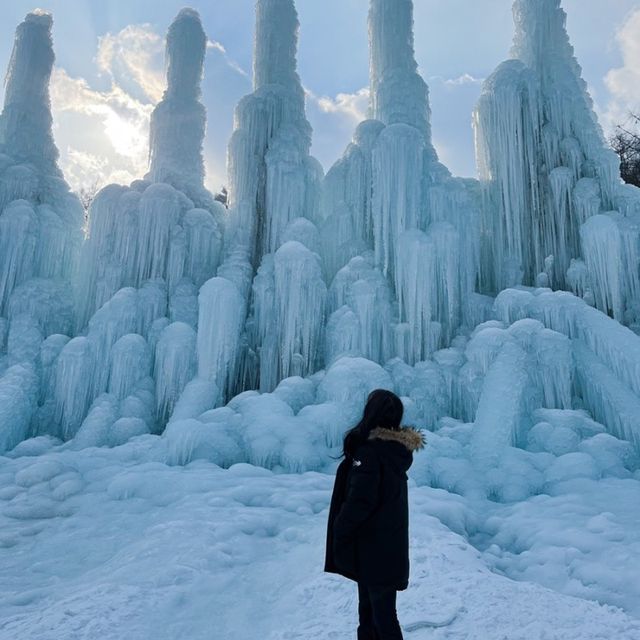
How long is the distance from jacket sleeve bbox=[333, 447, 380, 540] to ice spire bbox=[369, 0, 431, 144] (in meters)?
12.3

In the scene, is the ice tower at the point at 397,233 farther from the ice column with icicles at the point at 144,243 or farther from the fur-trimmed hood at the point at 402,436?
the fur-trimmed hood at the point at 402,436

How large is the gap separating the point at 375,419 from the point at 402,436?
0.15 metres

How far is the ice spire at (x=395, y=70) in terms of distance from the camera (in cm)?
1372

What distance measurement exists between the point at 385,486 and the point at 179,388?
8.66 metres

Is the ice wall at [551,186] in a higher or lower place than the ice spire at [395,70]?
lower

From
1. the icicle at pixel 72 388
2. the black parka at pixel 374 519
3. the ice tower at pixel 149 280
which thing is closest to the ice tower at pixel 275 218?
the ice tower at pixel 149 280

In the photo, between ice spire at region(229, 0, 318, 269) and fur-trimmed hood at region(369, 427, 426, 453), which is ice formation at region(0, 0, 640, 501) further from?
fur-trimmed hood at region(369, 427, 426, 453)

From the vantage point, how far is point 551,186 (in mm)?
12516

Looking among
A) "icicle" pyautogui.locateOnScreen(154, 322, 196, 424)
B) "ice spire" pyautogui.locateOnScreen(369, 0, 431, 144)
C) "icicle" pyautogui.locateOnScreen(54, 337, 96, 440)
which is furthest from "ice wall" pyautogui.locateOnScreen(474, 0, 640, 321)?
"icicle" pyautogui.locateOnScreen(54, 337, 96, 440)

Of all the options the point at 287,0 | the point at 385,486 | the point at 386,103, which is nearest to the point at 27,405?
the point at 385,486

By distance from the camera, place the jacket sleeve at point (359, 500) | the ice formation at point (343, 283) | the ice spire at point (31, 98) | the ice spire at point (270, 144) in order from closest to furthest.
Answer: the jacket sleeve at point (359, 500)
the ice formation at point (343, 283)
the ice spire at point (270, 144)
the ice spire at point (31, 98)

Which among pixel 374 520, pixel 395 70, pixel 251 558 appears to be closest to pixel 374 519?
pixel 374 520

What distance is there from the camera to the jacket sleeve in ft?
8.07

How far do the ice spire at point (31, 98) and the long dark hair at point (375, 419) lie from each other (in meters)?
14.9
